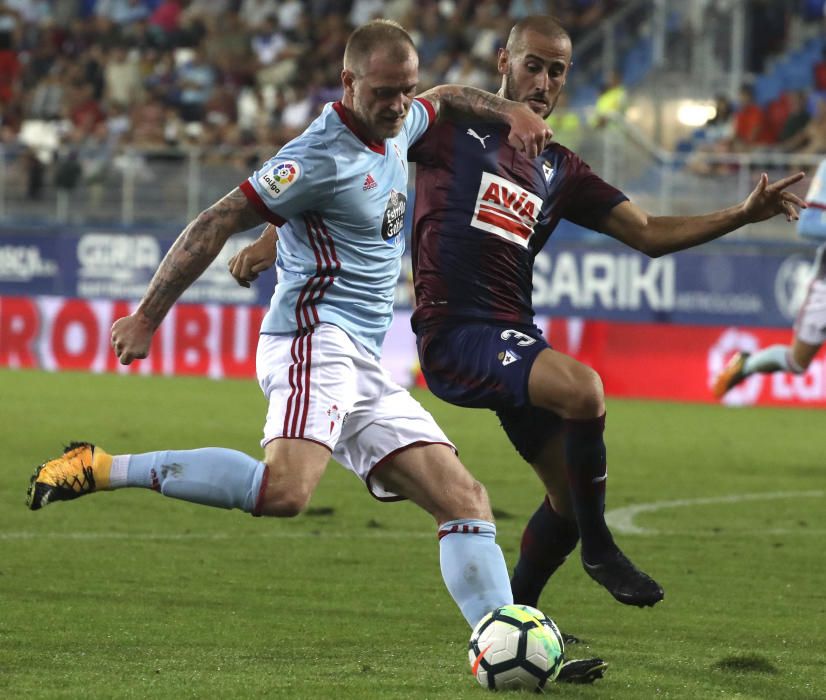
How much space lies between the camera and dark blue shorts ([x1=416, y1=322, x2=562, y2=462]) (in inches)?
221

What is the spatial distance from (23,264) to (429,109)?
58.9 ft

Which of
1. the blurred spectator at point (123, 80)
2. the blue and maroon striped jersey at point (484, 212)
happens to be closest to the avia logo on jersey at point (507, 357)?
the blue and maroon striped jersey at point (484, 212)

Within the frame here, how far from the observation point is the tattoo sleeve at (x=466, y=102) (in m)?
5.89

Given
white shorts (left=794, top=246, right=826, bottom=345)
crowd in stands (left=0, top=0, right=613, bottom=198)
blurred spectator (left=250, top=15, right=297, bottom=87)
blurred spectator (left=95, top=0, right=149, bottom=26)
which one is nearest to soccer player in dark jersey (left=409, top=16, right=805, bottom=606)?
white shorts (left=794, top=246, right=826, bottom=345)

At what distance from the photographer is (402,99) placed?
5.23 meters

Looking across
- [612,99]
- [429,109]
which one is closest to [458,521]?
[429,109]

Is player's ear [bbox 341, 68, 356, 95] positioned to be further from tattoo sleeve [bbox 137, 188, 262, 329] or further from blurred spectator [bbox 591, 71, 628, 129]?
blurred spectator [bbox 591, 71, 628, 129]

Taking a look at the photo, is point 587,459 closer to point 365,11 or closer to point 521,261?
point 521,261

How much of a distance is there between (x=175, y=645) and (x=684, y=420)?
10781mm

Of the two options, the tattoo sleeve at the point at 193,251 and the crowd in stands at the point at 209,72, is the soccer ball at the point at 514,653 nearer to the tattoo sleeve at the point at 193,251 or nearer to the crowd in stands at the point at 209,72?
the tattoo sleeve at the point at 193,251

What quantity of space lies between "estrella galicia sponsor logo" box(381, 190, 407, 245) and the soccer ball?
1.32 meters

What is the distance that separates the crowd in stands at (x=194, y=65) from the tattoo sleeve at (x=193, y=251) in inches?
660

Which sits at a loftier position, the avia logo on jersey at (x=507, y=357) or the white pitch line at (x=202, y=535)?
the avia logo on jersey at (x=507, y=357)

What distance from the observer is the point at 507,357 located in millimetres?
5629
